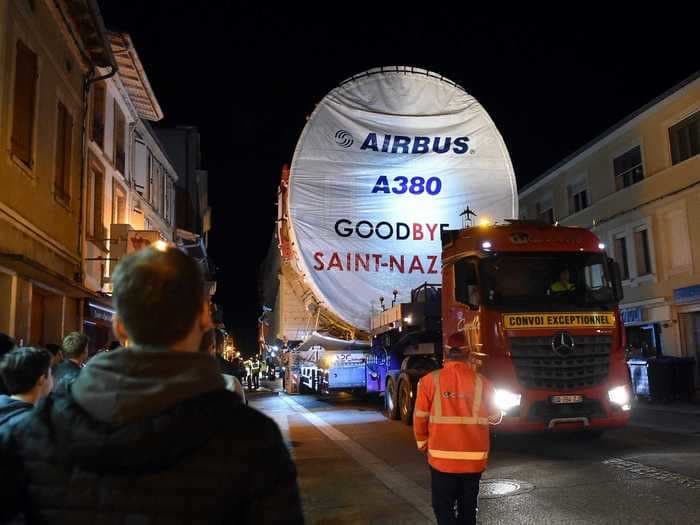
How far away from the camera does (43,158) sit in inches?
432

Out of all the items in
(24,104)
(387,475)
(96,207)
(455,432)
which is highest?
(24,104)

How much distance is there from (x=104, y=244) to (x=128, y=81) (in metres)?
5.48

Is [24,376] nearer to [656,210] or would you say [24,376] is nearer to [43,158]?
[43,158]

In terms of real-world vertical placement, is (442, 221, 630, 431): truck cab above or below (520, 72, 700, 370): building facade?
below

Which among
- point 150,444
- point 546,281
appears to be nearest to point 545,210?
point 546,281

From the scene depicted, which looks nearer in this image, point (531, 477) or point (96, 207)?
point (531, 477)

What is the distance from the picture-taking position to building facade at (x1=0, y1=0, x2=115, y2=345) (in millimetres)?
9320

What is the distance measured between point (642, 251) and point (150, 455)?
23026mm

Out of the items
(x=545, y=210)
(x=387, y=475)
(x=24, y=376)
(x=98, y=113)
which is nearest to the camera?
(x=24, y=376)

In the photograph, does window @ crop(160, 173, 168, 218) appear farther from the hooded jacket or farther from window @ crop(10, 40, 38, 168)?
the hooded jacket

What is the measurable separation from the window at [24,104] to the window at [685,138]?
17.5 meters

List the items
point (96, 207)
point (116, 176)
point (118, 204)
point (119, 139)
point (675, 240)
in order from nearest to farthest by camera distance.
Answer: point (96, 207), point (116, 176), point (118, 204), point (119, 139), point (675, 240)

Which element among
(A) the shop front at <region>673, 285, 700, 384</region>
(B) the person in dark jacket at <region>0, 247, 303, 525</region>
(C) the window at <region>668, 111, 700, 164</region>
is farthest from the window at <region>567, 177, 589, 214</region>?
(B) the person in dark jacket at <region>0, 247, 303, 525</region>

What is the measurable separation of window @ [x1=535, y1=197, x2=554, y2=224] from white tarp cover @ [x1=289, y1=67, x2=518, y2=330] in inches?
604
